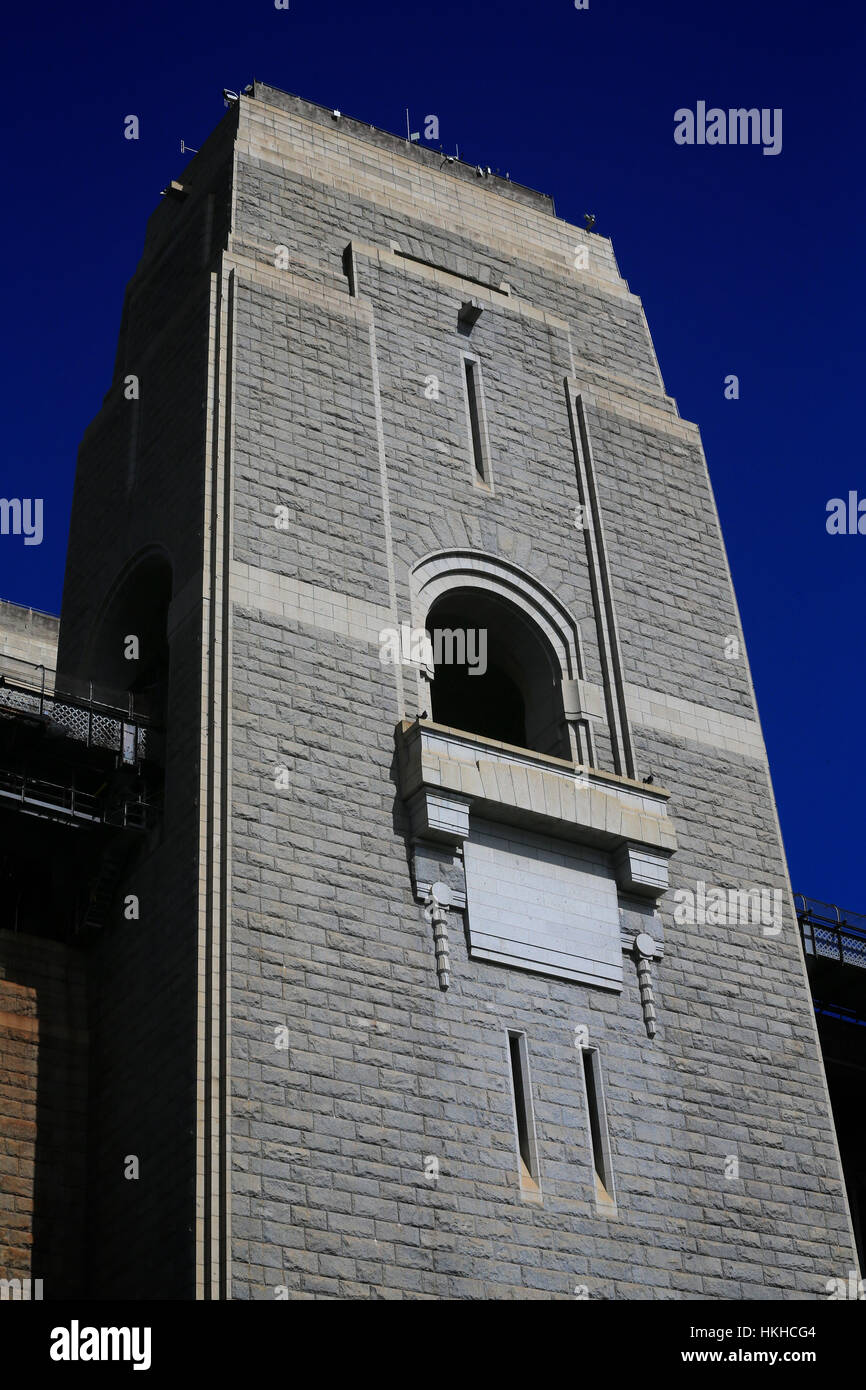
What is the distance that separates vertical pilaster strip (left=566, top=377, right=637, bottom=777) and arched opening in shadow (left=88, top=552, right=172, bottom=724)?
685cm

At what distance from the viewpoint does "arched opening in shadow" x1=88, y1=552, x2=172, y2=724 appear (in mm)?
31172

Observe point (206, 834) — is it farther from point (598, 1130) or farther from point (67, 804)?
point (598, 1130)

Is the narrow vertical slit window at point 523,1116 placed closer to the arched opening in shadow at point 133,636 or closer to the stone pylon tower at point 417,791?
the stone pylon tower at point 417,791

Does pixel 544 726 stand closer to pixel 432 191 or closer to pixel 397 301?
pixel 397 301

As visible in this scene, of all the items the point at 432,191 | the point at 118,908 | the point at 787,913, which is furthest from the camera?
the point at 432,191

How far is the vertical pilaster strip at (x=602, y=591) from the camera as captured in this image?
2900 centimetres

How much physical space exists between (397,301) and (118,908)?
37.3 feet

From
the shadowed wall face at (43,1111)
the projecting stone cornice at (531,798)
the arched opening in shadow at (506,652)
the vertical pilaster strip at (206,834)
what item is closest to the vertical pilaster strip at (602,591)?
the arched opening in shadow at (506,652)

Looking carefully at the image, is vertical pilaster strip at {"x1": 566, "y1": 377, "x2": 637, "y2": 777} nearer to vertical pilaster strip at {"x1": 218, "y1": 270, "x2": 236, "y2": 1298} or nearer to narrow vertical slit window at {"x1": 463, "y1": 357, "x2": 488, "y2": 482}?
narrow vertical slit window at {"x1": 463, "y1": 357, "x2": 488, "y2": 482}

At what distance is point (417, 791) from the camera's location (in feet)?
85.4

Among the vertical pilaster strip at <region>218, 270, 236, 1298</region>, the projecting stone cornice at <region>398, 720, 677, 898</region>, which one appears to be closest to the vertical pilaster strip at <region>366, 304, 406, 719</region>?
the projecting stone cornice at <region>398, 720, 677, 898</region>
